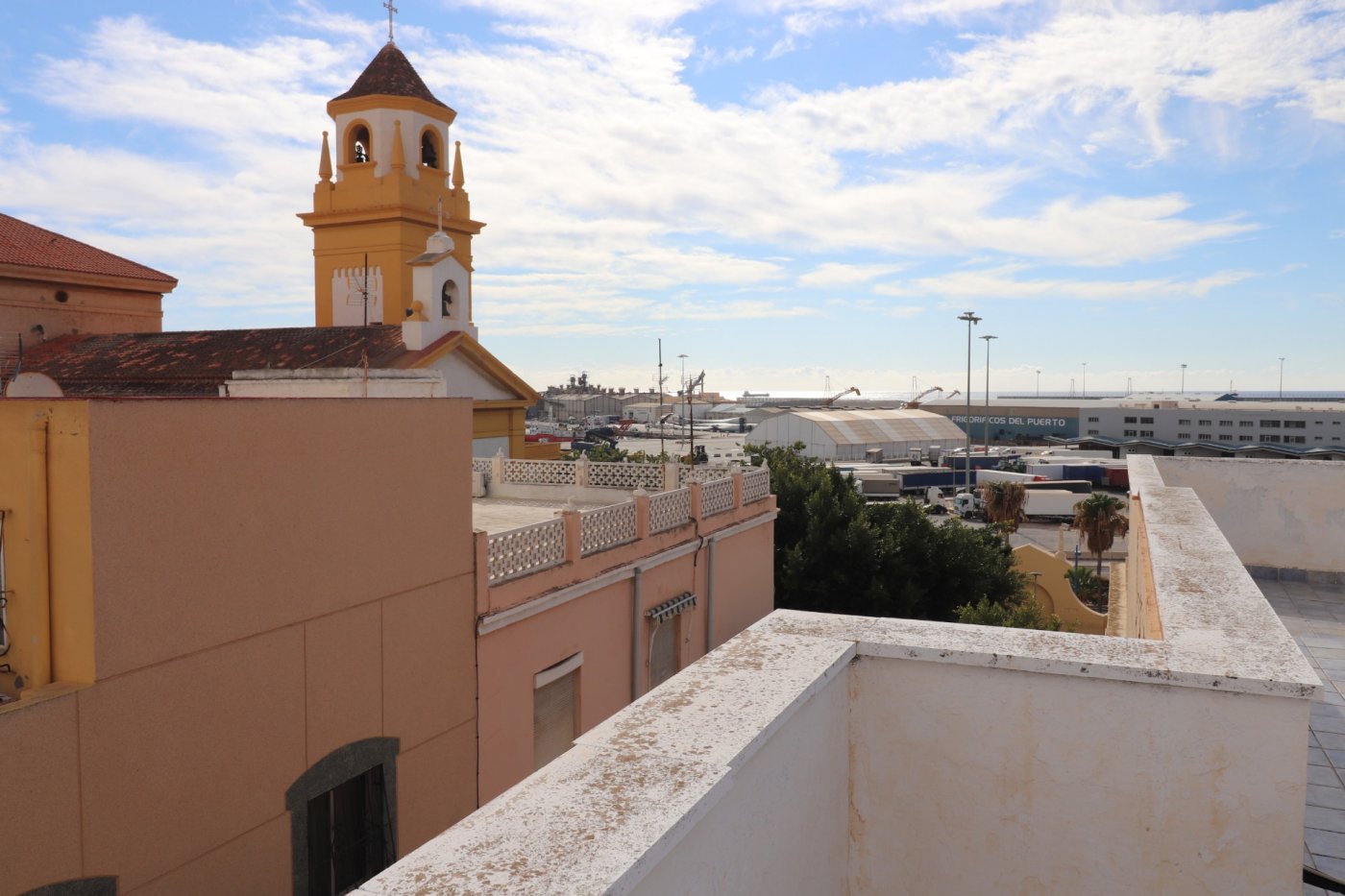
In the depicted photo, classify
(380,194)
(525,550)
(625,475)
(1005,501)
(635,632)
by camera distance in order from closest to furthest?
1. (525,550)
2. (635,632)
3. (625,475)
4. (380,194)
5. (1005,501)

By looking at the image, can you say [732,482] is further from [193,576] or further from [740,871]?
[740,871]

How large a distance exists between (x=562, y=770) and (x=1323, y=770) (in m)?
3.57

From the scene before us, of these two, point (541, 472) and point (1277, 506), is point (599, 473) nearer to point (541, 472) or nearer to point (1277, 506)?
point (541, 472)

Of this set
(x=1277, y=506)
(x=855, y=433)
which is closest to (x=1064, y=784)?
(x=1277, y=506)

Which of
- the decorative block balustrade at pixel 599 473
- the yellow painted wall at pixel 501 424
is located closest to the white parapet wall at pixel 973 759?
the decorative block balustrade at pixel 599 473

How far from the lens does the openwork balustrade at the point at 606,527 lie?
1027 cm

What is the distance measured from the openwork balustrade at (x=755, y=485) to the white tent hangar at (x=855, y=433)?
59.8 m

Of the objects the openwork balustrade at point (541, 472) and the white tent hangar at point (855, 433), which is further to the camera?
the white tent hangar at point (855, 433)

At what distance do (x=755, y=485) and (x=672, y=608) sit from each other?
12.7 feet

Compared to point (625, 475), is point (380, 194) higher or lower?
higher

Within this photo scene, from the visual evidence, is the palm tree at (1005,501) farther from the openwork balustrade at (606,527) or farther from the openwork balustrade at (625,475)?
the openwork balustrade at (606,527)

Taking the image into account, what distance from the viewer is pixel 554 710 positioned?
999 centimetres

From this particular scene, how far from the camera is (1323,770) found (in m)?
4.14

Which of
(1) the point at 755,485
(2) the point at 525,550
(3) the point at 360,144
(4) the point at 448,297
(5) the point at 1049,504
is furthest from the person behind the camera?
(5) the point at 1049,504
